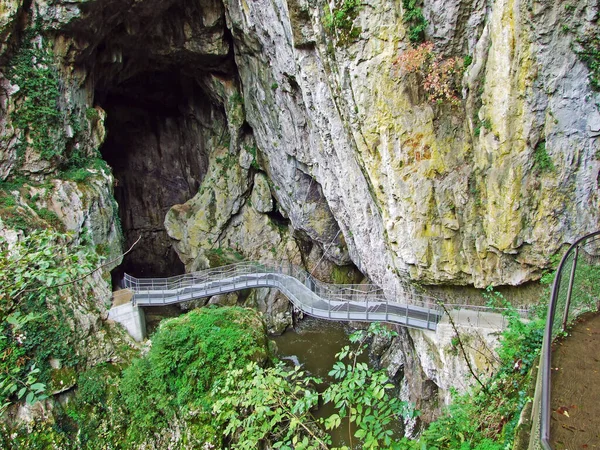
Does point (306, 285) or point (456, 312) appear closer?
point (456, 312)

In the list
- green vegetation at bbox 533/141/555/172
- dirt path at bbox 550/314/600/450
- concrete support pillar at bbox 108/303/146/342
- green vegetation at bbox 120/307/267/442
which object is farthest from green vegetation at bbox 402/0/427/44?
concrete support pillar at bbox 108/303/146/342

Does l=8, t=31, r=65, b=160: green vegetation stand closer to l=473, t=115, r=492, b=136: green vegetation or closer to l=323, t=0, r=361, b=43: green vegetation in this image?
l=323, t=0, r=361, b=43: green vegetation

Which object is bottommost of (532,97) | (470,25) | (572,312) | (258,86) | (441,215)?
(572,312)

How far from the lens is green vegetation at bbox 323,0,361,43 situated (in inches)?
336

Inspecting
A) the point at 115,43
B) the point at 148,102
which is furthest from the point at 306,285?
the point at 148,102

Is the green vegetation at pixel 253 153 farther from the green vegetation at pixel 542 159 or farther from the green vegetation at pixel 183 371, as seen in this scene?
the green vegetation at pixel 542 159

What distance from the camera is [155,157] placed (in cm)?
2262

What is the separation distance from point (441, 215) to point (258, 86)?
34.7 feet

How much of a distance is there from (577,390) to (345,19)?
8.66 metres

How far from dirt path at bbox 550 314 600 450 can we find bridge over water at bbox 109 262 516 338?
479cm

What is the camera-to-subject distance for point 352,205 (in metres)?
11.9

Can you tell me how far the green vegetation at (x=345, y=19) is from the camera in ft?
28.0

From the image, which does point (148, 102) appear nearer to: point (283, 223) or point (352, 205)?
point (283, 223)

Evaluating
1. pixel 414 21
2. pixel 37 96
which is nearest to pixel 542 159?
pixel 414 21
